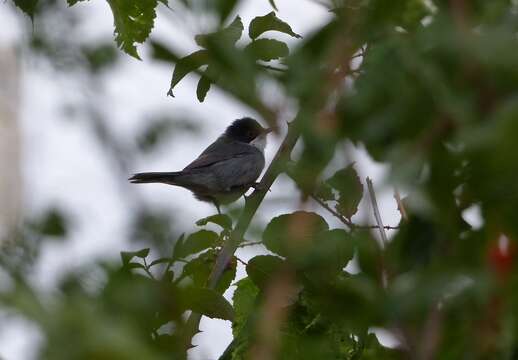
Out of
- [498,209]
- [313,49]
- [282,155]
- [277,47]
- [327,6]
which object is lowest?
[498,209]

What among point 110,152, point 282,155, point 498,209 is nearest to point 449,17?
point 498,209

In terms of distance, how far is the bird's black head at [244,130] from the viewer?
8219 mm

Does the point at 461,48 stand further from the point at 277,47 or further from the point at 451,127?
the point at 277,47

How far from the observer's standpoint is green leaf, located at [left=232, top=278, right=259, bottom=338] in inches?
100.0


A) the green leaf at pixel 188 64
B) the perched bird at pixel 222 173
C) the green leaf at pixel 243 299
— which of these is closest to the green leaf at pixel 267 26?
the green leaf at pixel 188 64

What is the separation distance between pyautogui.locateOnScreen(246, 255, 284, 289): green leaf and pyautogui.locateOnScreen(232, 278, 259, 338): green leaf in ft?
0.50

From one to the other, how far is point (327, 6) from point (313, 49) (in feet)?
0.85

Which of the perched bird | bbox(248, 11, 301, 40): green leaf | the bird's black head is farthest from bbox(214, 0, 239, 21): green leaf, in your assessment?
the bird's black head

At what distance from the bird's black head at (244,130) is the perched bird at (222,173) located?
10cm

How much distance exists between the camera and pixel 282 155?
211cm

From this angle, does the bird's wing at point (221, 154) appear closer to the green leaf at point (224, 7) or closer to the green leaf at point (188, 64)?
the green leaf at point (188, 64)

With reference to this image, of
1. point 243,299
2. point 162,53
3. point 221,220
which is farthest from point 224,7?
point 243,299

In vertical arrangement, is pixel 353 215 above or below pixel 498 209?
above

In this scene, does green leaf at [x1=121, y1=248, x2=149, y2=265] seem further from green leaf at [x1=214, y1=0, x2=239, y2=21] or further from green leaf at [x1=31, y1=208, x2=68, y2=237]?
green leaf at [x1=214, y1=0, x2=239, y2=21]
